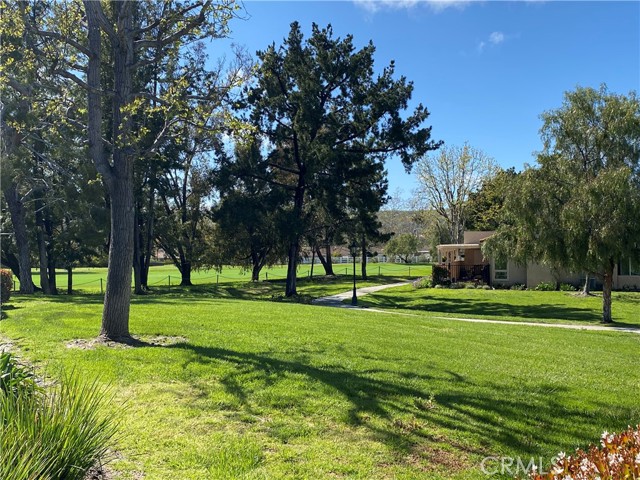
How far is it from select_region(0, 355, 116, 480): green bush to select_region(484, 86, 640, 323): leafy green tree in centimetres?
1954

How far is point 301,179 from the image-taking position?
92.0ft

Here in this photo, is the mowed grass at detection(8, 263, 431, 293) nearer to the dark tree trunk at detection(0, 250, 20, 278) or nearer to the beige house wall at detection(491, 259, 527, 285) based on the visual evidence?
the dark tree trunk at detection(0, 250, 20, 278)

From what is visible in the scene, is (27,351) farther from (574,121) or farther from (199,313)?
(574,121)

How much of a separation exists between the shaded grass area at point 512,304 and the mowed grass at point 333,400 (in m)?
11.6

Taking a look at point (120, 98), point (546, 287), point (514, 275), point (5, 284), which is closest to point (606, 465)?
point (120, 98)

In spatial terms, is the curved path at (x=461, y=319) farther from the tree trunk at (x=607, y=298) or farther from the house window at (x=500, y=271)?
the house window at (x=500, y=271)

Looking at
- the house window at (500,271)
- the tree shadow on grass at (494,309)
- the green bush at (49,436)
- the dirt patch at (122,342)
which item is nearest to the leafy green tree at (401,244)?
the house window at (500,271)

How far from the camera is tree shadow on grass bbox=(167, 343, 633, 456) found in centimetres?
418

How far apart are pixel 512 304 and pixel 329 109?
1528 centimetres

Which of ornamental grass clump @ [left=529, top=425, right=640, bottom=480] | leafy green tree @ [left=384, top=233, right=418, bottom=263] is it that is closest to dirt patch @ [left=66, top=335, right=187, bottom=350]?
ornamental grass clump @ [left=529, top=425, right=640, bottom=480]

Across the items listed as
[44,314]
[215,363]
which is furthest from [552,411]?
[44,314]

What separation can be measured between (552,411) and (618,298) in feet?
79.5

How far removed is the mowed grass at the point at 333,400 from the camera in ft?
12.1

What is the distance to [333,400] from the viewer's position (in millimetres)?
5035
